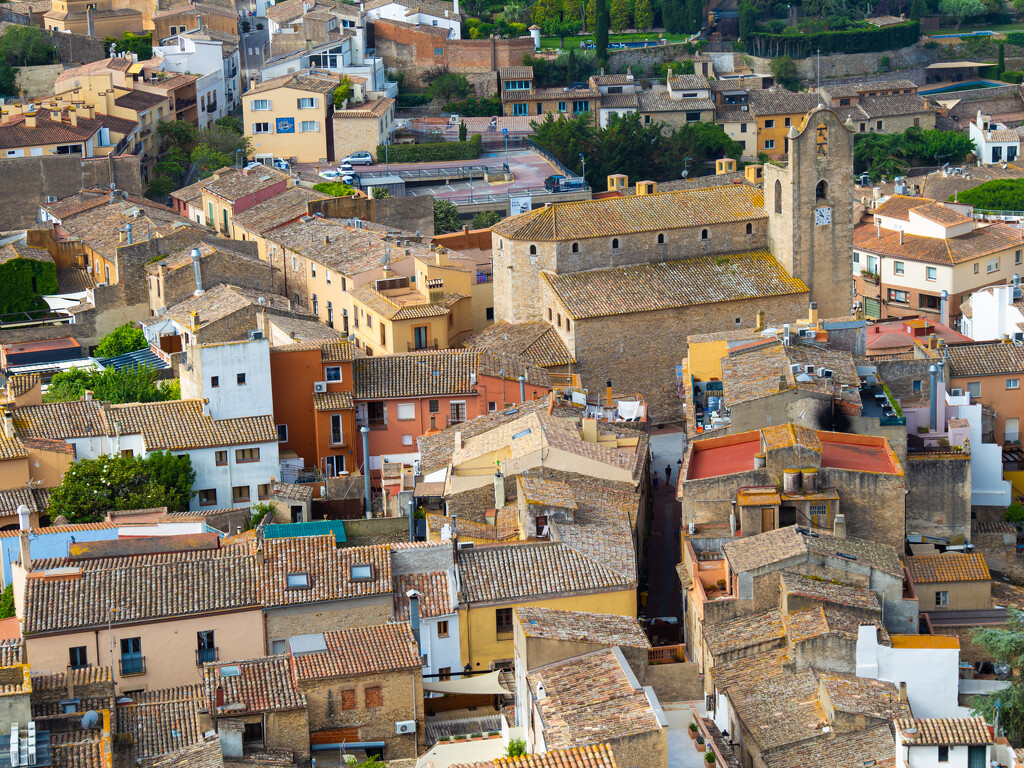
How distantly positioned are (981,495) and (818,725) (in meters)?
13.5

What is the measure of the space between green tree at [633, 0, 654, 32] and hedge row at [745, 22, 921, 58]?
5.80 m

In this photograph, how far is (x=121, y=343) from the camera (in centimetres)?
5141

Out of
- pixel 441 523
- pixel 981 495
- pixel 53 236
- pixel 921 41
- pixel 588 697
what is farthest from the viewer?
pixel 921 41

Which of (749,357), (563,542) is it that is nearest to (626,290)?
(749,357)

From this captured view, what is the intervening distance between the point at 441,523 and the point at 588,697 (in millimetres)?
10856

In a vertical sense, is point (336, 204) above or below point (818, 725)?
above

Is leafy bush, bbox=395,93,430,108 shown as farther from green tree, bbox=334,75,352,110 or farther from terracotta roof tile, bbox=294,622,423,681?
terracotta roof tile, bbox=294,622,423,681

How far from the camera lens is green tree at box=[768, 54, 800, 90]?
327 ft

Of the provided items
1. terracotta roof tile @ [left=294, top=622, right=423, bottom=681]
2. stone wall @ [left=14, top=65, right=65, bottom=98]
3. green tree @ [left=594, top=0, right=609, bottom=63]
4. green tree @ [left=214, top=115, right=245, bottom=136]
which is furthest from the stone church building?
green tree @ [left=594, top=0, right=609, bottom=63]

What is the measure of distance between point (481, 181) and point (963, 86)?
136ft

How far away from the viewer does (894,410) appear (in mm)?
38688

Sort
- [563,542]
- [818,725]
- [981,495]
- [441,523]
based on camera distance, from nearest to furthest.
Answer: [818,725]
[563,542]
[441,523]
[981,495]

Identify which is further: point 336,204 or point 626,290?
point 336,204

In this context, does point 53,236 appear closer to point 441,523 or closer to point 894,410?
point 441,523
